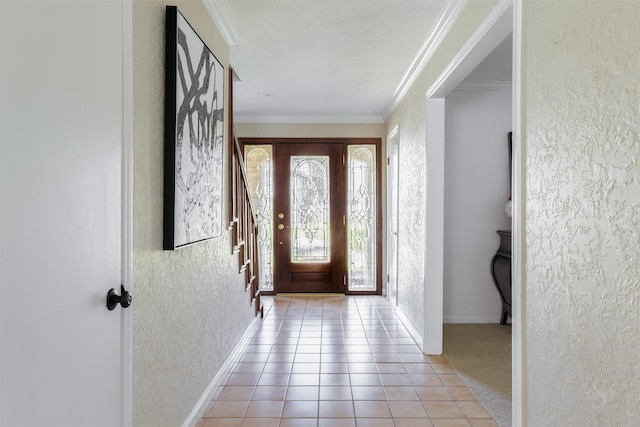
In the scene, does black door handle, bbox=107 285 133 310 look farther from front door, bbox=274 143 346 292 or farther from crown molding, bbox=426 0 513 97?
front door, bbox=274 143 346 292

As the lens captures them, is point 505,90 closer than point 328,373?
No

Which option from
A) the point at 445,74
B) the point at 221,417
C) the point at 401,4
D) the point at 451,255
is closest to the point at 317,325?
the point at 451,255

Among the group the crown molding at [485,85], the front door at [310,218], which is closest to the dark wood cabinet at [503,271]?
the crown molding at [485,85]

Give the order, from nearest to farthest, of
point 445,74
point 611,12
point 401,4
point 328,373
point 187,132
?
1. point 611,12
2. point 187,132
3. point 401,4
4. point 445,74
5. point 328,373

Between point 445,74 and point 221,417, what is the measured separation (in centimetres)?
255

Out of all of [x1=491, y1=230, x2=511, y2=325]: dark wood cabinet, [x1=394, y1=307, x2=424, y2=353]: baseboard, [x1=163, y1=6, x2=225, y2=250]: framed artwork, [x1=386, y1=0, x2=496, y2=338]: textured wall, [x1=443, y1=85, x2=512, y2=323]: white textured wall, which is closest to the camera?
[x1=163, y1=6, x2=225, y2=250]: framed artwork

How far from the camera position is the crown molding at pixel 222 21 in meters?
2.46

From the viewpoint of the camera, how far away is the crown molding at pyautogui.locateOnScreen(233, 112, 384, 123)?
5.59 metres

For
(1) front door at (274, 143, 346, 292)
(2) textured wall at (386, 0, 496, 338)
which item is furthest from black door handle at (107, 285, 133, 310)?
(1) front door at (274, 143, 346, 292)

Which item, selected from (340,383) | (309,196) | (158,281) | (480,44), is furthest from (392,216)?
(158,281)

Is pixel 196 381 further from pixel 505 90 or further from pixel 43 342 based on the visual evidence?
pixel 505 90

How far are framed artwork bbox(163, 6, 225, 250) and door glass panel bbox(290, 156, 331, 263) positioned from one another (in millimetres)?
3059

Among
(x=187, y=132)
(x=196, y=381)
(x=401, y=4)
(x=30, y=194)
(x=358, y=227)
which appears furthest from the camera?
(x=358, y=227)

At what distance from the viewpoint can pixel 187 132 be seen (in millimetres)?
1983
